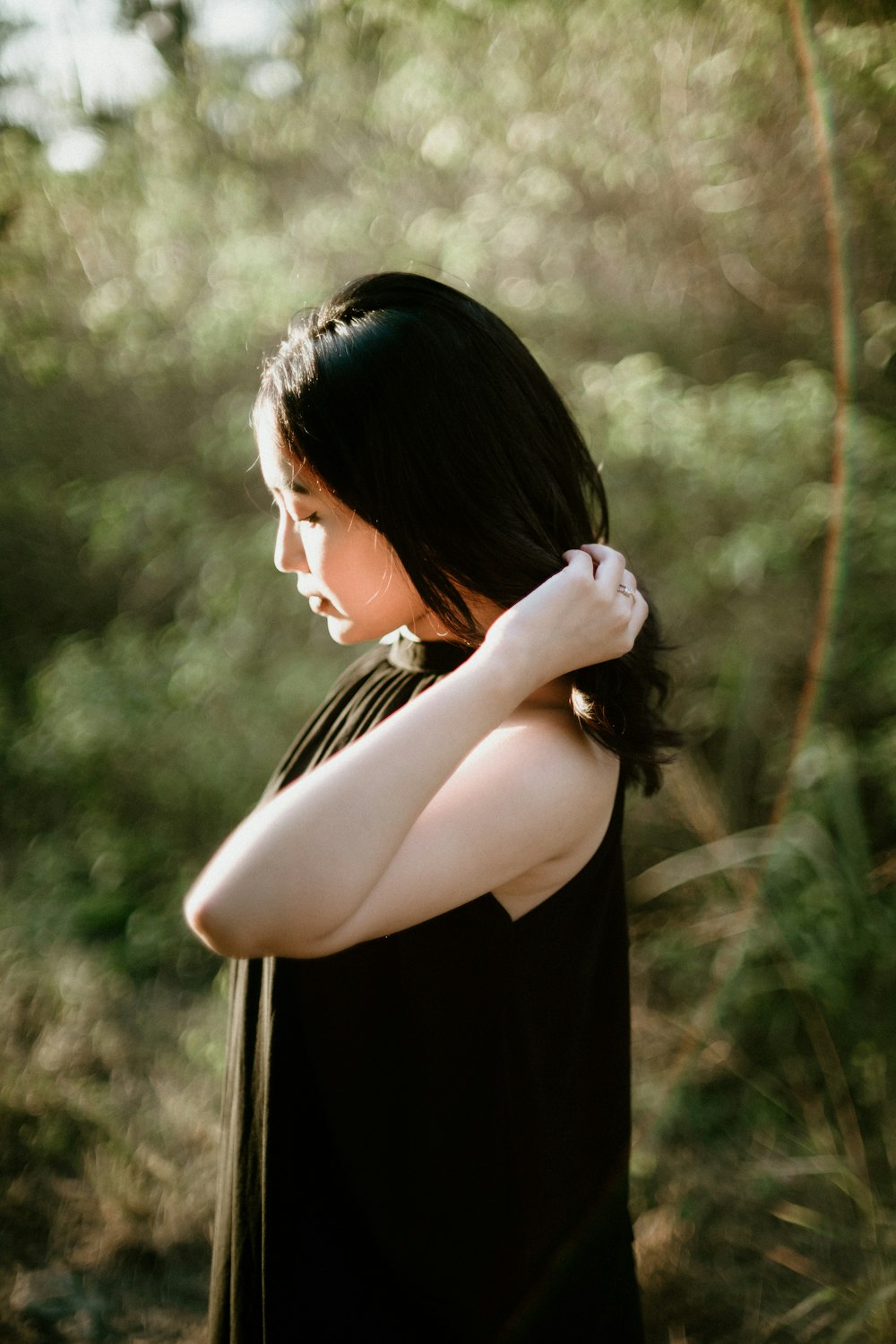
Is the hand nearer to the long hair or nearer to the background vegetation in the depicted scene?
the long hair

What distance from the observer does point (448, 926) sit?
1017mm

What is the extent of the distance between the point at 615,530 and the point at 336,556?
216 cm

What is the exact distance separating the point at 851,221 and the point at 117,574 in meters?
3.27

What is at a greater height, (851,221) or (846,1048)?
(851,221)

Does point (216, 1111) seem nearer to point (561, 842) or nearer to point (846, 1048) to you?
point (846, 1048)

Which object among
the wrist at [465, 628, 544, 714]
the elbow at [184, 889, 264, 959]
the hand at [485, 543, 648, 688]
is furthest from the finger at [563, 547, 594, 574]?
the elbow at [184, 889, 264, 959]

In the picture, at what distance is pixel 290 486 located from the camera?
1106 millimetres

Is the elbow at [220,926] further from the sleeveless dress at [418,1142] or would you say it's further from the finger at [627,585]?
the finger at [627,585]

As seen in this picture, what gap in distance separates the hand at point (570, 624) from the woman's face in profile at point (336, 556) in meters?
0.19

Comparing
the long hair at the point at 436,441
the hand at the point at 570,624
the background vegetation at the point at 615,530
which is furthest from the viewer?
the background vegetation at the point at 615,530

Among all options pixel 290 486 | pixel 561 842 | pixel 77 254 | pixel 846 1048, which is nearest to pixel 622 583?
pixel 561 842

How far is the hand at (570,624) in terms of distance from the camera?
946 millimetres

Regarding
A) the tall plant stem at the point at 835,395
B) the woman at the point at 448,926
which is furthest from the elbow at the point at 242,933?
the tall plant stem at the point at 835,395

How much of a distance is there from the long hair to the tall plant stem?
2.01 meters
